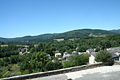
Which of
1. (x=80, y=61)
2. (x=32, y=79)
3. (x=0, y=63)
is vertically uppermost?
(x=32, y=79)

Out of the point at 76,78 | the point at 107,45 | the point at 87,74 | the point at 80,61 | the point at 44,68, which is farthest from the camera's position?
the point at 107,45

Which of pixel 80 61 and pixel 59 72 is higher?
pixel 59 72

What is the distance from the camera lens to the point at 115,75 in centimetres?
593

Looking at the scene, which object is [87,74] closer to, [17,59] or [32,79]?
[32,79]

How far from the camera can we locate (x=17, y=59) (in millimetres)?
56094

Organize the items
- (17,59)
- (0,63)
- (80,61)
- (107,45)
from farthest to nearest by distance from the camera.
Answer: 1. (107,45)
2. (17,59)
3. (0,63)
4. (80,61)

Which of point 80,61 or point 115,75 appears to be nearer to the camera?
point 115,75

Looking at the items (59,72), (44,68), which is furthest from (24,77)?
(44,68)

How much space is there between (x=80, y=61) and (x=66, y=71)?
2243cm

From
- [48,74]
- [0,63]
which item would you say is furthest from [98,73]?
[0,63]

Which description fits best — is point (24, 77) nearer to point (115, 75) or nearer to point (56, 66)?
point (115, 75)

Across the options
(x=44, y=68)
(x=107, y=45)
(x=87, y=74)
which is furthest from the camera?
(x=107, y=45)

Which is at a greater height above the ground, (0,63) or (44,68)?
(44,68)

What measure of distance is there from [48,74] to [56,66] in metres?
16.7
